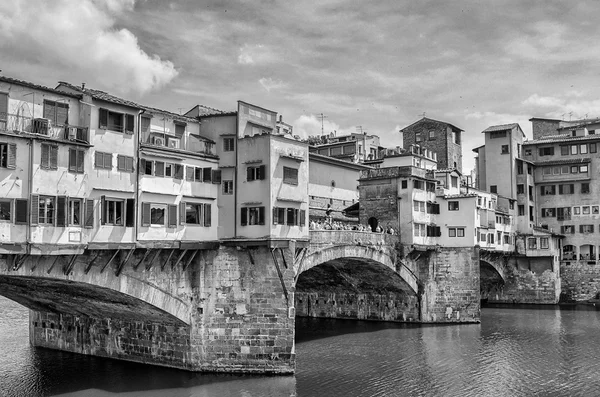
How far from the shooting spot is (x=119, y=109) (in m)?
31.4

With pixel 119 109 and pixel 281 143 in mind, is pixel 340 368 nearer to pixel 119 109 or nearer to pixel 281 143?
pixel 281 143

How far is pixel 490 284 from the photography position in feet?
262

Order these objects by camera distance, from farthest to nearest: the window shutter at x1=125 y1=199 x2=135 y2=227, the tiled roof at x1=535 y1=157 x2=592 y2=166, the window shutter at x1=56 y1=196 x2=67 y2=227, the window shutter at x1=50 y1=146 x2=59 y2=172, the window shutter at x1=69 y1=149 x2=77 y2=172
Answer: the tiled roof at x1=535 y1=157 x2=592 y2=166
the window shutter at x1=125 y1=199 x2=135 y2=227
the window shutter at x1=69 y1=149 x2=77 y2=172
the window shutter at x1=56 y1=196 x2=67 y2=227
the window shutter at x1=50 y1=146 x2=59 y2=172

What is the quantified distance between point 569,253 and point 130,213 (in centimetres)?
6696

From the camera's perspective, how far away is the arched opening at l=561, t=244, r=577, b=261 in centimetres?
8000

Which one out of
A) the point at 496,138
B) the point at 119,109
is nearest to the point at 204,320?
the point at 119,109

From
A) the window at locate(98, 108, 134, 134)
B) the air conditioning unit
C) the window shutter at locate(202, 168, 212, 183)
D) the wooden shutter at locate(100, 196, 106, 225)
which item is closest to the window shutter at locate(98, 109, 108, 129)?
the window at locate(98, 108, 134, 134)

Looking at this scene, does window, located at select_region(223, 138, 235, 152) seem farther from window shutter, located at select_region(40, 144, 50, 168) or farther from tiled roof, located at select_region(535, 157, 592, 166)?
tiled roof, located at select_region(535, 157, 592, 166)

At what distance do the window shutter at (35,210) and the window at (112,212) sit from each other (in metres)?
3.45

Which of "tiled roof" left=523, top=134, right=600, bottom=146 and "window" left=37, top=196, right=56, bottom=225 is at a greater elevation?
"tiled roof" left=523, top=134, right=600, bottom=146

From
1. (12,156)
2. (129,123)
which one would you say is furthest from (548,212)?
(12,156)

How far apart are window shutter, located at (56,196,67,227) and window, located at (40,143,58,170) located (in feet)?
4.98

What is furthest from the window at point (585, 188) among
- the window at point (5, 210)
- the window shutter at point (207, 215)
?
the window at point (5, 210)

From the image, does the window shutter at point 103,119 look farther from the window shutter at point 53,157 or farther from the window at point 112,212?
the window at point 112,212
